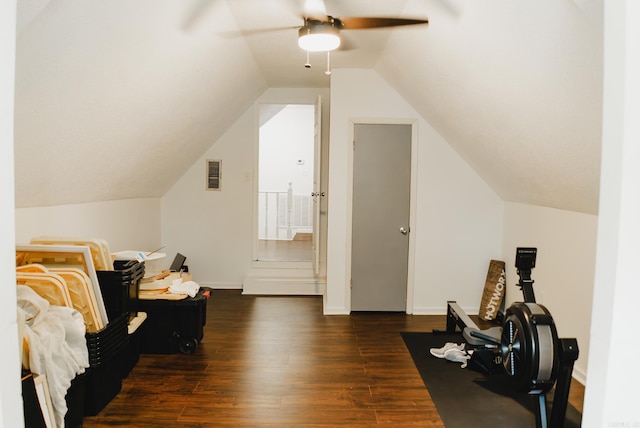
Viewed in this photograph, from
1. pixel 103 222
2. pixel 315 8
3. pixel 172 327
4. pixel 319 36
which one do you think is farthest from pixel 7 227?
pixel 103 222

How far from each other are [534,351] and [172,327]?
268 cm

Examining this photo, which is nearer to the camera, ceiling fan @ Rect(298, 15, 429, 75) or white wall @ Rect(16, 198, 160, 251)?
ceiling fan @ Rect(298, 15, 429, 75)

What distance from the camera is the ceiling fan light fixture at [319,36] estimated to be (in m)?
2.42

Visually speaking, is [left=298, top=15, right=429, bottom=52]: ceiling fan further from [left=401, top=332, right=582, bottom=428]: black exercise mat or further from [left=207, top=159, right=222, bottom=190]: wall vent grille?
[left=207, top=159, right=222, bottom=190]: wall vent grille

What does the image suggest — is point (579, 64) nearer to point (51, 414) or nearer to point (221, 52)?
point (221, 52)

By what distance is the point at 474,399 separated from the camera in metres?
2.64

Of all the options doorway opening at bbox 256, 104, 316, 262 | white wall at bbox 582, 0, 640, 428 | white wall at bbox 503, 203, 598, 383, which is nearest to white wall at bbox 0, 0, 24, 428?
white wall at bbox 582, 0, 640, 428

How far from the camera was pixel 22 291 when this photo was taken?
1952 mm

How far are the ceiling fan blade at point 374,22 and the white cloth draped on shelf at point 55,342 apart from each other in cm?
221

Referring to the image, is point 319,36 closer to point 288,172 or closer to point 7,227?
point 7,227

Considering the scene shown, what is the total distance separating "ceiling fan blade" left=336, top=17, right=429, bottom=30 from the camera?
2221 millimetres

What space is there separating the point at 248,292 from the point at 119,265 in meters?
2.53

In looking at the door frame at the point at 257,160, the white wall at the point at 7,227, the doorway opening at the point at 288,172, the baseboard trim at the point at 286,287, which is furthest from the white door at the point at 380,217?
the doorway opening at the point at 288,172

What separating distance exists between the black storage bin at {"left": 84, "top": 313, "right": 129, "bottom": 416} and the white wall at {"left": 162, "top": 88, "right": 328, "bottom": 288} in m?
2.81
